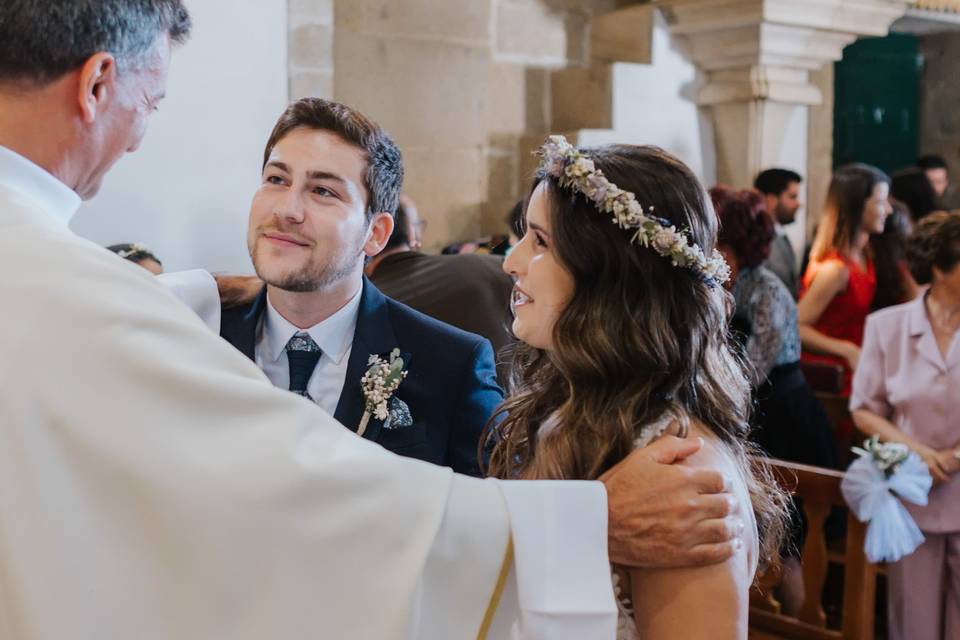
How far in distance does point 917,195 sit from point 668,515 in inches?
205

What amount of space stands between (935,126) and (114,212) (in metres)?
6.73

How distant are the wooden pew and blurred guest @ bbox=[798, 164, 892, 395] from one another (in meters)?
1.54

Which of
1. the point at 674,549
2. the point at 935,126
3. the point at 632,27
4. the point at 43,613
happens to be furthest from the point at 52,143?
the point at 935,126

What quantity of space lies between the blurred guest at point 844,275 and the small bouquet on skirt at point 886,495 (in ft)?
5.11

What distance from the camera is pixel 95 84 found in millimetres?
1701

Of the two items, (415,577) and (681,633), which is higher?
(415,577)

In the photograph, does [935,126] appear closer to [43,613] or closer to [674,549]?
[674,549]

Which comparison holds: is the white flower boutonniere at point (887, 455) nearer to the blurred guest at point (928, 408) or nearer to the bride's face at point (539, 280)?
the blurred guest at point (928, 408)

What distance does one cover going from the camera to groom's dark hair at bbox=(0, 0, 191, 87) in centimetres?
163

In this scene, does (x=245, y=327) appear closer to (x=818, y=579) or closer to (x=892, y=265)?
(x=818, y=579)

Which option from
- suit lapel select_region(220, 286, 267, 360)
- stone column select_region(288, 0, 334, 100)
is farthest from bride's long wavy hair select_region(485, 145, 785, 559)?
stone column select_region(288, 0, 334, 100)

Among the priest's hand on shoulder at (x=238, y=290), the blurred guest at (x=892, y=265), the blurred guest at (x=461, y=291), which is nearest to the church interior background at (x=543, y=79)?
the blurred guest at (x=461, y=291)

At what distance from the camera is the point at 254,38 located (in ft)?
14.7

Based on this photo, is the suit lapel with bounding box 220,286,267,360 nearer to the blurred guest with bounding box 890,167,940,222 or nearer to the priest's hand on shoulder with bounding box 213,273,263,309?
the priest's hand on shoulder with bounding box 213,273,263,309
